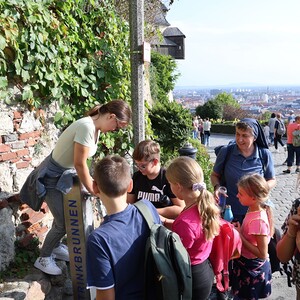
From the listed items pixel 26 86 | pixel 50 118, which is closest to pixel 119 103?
pixel 26 86

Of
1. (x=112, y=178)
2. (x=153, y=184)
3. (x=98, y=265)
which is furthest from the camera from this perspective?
(x=153, y=184)

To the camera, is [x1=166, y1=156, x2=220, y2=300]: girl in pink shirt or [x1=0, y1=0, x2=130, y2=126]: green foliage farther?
[x1=0, y1=0, x2=130, y2=126]: green foliage

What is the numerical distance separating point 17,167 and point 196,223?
7.07ft

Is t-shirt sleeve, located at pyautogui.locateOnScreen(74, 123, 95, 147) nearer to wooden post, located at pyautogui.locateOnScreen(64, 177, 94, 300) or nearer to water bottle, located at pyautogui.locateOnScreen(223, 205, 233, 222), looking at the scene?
wooden post, located at pyautogui.locateOnScreen(64, 177, 94, 300)

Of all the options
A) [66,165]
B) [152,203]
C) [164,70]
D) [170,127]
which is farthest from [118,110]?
[164,70]

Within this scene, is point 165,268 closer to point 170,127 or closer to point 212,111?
point 170,127

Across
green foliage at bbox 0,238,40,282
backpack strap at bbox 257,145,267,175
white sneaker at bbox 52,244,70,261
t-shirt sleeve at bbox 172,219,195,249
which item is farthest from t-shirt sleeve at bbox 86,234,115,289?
backpack strap at bbox 257,145,267,175

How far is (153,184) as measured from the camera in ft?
10.6

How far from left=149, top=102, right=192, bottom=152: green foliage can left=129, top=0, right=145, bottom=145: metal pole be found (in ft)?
14.8

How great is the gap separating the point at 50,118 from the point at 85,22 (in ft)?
5.13

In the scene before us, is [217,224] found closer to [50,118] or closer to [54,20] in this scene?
[50,118]

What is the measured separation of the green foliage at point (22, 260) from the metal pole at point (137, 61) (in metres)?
2.01

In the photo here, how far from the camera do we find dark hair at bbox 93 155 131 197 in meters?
2.10

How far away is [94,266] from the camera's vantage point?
1937 mm
